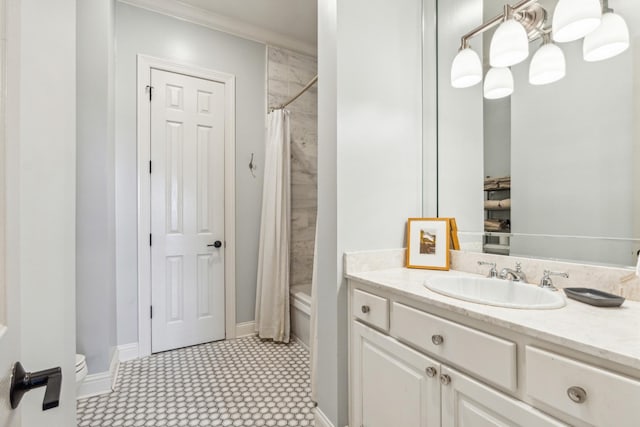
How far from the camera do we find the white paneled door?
2.52 meters

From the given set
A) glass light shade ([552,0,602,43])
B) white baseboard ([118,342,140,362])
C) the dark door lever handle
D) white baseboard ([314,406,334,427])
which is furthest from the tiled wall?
the dark door lever handle

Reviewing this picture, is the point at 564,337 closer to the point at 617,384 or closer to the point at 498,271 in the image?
the point at 617,384

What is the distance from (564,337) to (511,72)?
124cm

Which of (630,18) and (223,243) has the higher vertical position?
(630,18)

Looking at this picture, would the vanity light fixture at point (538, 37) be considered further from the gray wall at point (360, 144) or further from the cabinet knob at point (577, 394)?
the cabinet knob at point (577, 394)

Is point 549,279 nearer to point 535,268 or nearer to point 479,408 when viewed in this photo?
point 535,268

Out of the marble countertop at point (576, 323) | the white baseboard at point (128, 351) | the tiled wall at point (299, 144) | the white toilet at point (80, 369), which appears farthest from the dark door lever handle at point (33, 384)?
the tiled wall at point (299, 144)

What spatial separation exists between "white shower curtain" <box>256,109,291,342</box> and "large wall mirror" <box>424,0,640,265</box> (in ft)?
4.67

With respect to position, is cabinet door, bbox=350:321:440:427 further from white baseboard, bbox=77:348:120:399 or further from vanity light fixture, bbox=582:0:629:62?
white baseboard, bbox=77:348:120:399

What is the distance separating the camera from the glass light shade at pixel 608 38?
41.9 inches

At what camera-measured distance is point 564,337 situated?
0.72 meters

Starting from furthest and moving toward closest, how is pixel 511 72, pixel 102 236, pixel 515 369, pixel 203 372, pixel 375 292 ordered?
pixel 203 372 < pixel 102 236 < pixel 511 72 < pixel 375 292 < pixel 515 369

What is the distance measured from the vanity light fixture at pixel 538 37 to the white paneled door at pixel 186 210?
2.06 m

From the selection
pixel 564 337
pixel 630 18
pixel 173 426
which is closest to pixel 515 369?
pixel 564 337
